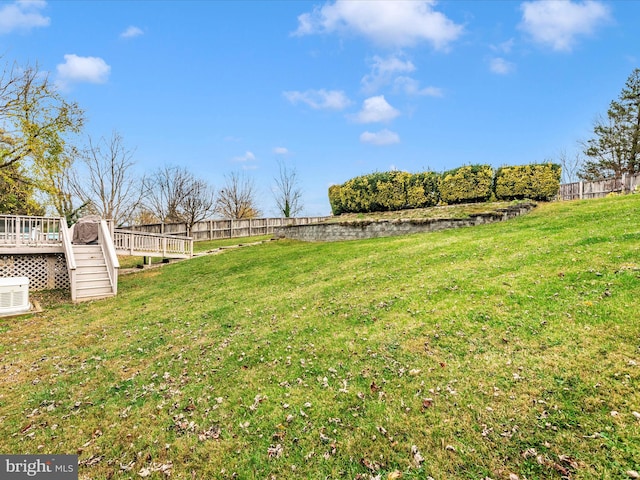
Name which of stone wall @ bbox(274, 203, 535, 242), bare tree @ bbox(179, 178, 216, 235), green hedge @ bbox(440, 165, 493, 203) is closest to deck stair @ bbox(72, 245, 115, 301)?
stone wall @ bbox(274, 203, 535, 242)

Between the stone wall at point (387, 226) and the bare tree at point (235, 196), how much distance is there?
796 inches

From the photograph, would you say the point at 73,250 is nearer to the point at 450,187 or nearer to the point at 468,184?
the point at 450,187

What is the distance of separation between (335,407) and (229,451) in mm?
1013

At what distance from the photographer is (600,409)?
243 cm

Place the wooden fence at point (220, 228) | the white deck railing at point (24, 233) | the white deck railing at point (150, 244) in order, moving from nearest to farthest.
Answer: the white deck railing at point (24, 233), the white deck railing at point (150, 244), the wooden fence at point (220, 228)

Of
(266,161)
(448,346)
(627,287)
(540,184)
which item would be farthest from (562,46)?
(266,161)

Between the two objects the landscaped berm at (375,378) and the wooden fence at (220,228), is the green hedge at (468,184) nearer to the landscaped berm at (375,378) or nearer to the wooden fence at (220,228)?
→ the landscaped berm at (375,378)

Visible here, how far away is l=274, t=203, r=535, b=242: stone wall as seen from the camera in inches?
441

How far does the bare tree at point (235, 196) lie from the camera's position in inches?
1379

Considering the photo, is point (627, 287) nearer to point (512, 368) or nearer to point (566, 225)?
point (512, 368)

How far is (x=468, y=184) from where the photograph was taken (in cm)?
1369

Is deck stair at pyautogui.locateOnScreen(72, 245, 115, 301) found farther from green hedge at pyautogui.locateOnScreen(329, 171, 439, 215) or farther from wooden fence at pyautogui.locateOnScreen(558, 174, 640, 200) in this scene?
wooden fence at pyautogui.locateOnScreen(558, 174, 640, 200)

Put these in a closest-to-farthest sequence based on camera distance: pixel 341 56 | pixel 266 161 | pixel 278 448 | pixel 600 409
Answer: pixel 600 409 → pixel 278 448 → pixel 341 56 → pixel 266 161

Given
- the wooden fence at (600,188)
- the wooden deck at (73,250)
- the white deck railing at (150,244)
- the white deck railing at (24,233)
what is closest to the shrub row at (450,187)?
the wooden fence at (600,188)
